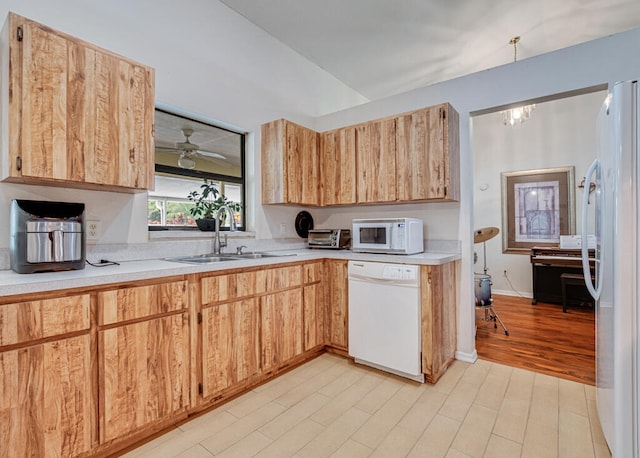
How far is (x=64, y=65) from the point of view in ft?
5.17

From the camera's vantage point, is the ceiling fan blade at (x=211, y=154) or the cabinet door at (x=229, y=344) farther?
the ceiling fan blade at (x=211, y=154)

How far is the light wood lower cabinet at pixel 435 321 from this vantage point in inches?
86.4

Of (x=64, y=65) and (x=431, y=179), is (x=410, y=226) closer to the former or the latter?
(x=431, y=179)

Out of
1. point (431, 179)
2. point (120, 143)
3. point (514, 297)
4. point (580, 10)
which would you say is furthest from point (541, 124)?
point (120, 143)

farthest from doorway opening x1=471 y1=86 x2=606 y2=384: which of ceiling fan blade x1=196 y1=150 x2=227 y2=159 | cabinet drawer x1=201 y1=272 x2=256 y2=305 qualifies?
ceiling fan blade x1=196 y1=150 x2=227 y2=159

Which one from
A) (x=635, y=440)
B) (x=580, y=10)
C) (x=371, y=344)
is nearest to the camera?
(x=635, y=440)

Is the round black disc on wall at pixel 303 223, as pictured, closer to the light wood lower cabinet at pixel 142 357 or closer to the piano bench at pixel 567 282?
the light wood lower cabinet at pixel 142 357

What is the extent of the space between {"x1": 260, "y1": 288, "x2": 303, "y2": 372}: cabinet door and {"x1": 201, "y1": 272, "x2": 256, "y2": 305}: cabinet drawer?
0.16 meters

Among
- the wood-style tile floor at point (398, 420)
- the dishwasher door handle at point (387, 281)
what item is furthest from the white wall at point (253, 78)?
the dishwasher door handle at point (387, 281)

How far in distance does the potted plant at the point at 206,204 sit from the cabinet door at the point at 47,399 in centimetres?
131

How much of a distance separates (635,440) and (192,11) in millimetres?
3737

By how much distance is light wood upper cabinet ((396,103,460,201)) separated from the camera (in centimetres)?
246

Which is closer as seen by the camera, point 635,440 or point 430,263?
point 635,440

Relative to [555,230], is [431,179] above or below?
above
